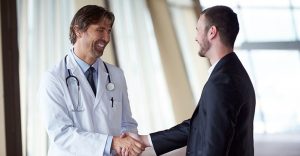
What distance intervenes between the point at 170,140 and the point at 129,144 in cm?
23

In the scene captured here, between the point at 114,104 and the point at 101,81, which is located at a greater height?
the point at 101,81

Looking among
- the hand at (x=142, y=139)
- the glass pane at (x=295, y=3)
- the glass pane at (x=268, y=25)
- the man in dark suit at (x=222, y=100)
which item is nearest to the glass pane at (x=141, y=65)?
the hand at (x=142, y=139)

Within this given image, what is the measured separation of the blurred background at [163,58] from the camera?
2.30 metres

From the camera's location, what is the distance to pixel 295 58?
3.13 meters

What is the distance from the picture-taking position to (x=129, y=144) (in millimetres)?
1729

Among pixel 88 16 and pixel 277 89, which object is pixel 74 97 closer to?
pixel 88 16

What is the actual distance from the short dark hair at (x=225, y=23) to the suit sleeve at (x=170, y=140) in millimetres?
573

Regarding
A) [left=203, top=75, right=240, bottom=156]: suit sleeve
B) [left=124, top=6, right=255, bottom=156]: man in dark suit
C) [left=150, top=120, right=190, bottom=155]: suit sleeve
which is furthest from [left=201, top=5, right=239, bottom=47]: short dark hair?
[left=150, top=120, right=190, bottom=155]: suit sleeve

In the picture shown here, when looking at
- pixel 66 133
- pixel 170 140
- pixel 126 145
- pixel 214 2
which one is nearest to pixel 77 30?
pixel 66 133

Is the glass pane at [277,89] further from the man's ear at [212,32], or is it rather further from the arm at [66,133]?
the arm at [66,133]

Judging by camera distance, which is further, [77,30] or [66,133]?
[77,30]

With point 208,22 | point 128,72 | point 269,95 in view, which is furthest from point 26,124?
point 269,95

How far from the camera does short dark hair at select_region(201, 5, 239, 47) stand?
56.3 inches

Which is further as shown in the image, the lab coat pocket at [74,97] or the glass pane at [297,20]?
the glass pane at [297,20]
